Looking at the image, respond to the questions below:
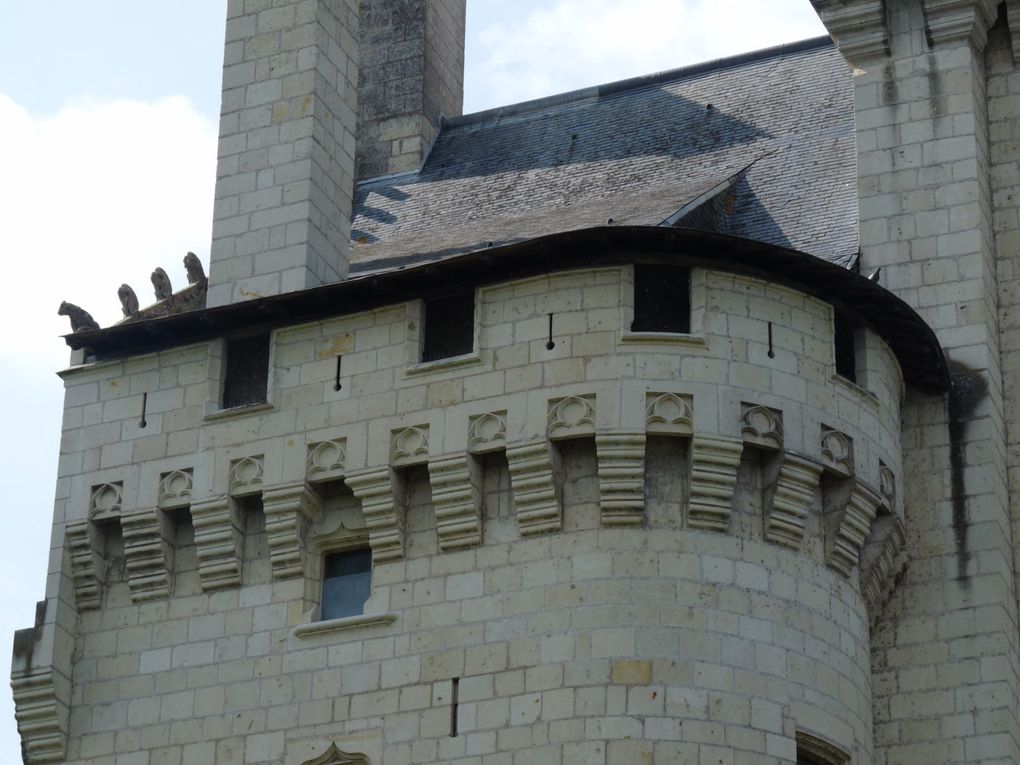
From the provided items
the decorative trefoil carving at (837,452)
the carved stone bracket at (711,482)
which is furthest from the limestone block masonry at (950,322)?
the carved stone bracket at (711,482)

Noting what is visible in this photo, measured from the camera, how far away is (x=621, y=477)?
922 inches

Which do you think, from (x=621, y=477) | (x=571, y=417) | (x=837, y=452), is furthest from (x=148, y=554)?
(x=837, y=452)

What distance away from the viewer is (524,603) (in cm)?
2334

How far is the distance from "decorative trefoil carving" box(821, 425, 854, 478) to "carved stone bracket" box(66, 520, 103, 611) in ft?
24.2

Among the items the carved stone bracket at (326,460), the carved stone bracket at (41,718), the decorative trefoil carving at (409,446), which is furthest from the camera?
the carved stone bracket at (41,718)

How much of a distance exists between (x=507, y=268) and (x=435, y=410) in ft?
4.93

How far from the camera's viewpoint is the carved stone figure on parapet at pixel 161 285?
93.5 feet

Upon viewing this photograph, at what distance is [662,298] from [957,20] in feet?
18.6

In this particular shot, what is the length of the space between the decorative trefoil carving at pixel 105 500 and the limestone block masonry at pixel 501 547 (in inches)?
1.2

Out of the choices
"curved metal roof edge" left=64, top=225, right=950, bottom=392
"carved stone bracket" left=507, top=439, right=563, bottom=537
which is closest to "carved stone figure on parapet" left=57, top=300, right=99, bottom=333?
"curved metal roof edge" left=64, top=225, right=950, bottom=392

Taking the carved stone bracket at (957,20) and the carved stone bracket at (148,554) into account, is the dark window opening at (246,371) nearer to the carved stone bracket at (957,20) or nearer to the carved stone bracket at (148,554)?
the carved stone bracket at (148,554)

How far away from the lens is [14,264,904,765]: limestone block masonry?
22938 mm

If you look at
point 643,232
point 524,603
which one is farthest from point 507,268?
point 524,603

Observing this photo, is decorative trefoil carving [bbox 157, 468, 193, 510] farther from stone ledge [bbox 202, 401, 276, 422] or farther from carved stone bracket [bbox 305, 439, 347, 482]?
carved stone bracket [bbox 305, 439, 347, 482]
